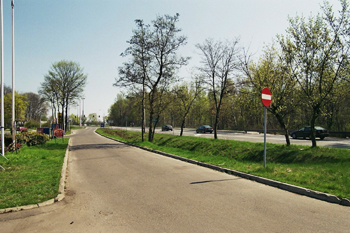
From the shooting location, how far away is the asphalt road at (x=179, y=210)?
452 centimetres

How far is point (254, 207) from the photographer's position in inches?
218

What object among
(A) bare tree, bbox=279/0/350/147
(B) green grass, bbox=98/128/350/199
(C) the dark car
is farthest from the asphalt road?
(C) the dark car

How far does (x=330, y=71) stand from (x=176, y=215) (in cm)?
1188

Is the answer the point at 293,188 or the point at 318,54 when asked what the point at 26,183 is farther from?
the point at 318,54

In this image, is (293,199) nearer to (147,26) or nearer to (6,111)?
(147,26)

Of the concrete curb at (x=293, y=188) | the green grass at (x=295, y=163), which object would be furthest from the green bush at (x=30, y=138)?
the concrete curb at (x=293, y=188)

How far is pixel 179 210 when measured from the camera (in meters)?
5.34

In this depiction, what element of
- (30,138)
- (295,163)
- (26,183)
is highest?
(30,138)

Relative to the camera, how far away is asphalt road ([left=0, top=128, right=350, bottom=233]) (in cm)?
Result: 452

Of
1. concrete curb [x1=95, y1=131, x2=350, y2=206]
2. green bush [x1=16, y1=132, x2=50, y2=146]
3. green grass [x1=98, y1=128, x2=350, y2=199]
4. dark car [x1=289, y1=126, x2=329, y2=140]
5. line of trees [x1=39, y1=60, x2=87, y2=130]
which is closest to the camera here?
concrete curb [x1=95, y1=131, x2=350, y2=206]

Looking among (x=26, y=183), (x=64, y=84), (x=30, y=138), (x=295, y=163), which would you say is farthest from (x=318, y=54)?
(x=64, y=84)

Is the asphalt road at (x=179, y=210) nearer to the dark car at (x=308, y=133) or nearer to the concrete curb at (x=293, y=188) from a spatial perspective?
the concrete curb at (x=293, y=188)

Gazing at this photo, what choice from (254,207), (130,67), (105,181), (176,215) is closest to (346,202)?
(254,207)

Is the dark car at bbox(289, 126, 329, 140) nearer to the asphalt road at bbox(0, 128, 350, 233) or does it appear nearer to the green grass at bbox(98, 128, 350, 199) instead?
the green grass at bbox(98, 128, 350, 199)
